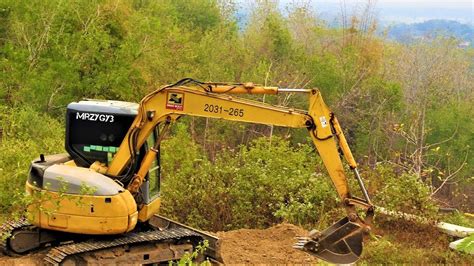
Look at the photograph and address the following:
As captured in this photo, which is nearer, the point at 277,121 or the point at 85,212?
the point at 85,212

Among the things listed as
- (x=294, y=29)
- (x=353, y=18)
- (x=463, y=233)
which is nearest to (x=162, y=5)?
(x=294, y=29)

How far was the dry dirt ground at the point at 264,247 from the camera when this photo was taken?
11.0 meters

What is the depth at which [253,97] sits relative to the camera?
26.5m

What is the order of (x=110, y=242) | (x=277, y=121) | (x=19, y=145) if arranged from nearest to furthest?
(x=277, y=121), (x=110, y=242), (x=19, y=145)

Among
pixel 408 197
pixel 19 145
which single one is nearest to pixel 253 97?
pixel 19 145

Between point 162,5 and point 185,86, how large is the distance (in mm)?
29377

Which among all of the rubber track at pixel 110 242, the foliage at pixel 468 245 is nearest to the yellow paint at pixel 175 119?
the rubber track at pixel 110 242

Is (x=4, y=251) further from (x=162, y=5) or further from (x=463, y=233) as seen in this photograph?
(x=162, y=5)

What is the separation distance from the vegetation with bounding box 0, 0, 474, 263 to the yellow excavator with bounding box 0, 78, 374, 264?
28.9 inches

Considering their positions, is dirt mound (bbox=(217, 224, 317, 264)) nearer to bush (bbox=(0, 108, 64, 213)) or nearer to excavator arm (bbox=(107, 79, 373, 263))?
excavator arm (bbox=(107, 79, 373, 263))

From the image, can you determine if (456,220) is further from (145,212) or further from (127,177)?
(127,177)

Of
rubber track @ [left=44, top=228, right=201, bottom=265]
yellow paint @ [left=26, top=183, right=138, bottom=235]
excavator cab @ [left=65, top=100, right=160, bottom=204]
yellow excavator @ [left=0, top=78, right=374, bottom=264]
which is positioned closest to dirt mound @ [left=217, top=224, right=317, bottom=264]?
rubber track @ [left=44, top=228, right=201, bottom=265]

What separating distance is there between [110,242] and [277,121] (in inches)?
109

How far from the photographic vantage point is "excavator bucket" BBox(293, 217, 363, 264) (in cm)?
924
